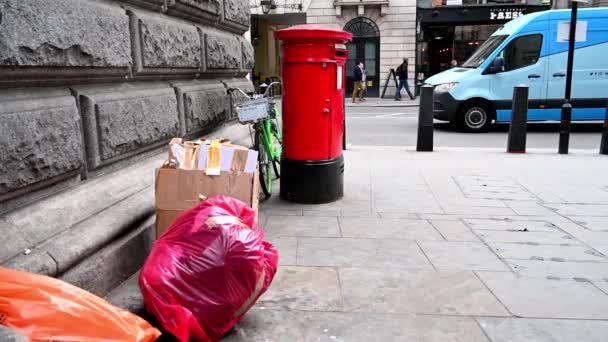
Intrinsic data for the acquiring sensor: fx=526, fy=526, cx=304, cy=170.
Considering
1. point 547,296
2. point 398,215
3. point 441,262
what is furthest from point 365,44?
point 547,296

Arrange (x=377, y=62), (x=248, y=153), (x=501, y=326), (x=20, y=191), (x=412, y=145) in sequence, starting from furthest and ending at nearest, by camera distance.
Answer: (x=377, y=62), (x=412, y=145), (x=248, y=153), (x=501, y=326), (x=20, y=191)

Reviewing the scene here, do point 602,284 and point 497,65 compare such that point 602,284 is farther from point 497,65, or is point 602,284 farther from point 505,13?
point 505,13

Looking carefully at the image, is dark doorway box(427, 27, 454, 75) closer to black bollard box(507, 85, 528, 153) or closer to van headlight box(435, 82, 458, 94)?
van headlight box(435, 82, 458, 94)

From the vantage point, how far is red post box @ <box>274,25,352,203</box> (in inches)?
196

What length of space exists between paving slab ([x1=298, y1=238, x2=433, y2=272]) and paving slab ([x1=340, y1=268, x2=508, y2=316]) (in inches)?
5.6

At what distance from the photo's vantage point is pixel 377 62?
2552 centimetres

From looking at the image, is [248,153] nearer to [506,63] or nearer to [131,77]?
[131,77]

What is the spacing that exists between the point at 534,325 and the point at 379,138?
8688 mm

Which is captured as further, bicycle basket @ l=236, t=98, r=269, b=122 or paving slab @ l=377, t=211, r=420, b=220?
bicycle basket @ l=236, t=98, r=269, b=122

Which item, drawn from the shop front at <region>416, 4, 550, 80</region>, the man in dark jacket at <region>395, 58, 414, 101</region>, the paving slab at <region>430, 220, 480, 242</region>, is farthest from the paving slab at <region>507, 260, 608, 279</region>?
the shop front at <region>416, 4, 550, 80</region>

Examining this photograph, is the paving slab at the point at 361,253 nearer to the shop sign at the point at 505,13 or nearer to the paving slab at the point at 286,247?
the paving slab at the point at 286,247

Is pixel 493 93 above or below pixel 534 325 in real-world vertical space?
above

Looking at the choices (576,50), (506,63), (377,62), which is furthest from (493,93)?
(377,62)

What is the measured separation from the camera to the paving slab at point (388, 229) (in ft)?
14.4
